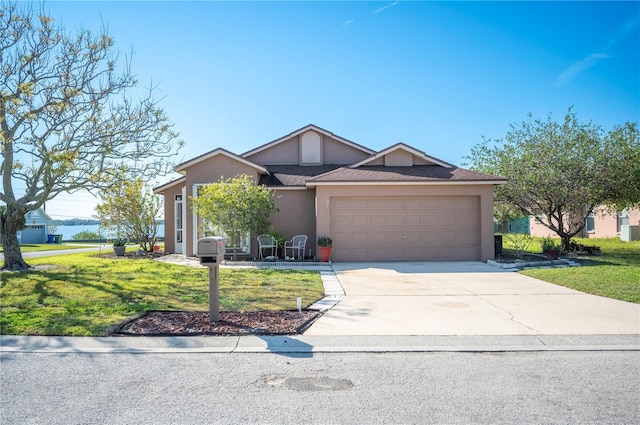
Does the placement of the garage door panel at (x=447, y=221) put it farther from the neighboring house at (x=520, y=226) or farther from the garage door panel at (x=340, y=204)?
the neighboring house at (x=520, y=226)

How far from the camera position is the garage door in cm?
1570

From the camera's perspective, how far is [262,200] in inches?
583

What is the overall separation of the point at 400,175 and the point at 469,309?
8.96 metres

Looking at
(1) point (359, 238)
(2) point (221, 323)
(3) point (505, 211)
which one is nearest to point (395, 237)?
(1) point (359, 238)

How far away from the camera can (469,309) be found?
7.61 m

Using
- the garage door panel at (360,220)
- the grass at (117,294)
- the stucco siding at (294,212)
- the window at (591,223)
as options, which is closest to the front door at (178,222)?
the stucco siding at (294,212)

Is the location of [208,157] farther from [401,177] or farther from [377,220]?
[401,177]

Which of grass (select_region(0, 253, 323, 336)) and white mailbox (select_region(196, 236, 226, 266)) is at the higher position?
white mailbox (select_region(196, 236, 226, 266))

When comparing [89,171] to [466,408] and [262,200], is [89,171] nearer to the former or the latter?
[262,200]

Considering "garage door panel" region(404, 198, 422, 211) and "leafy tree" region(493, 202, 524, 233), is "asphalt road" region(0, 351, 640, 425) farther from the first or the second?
"leafy tree" region(493, 202, 524, 233)

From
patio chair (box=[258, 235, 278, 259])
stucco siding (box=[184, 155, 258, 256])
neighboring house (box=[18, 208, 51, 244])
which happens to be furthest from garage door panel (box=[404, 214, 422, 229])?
neighboring house (box=[18, 208, 51, 244])

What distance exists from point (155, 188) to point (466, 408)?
1830 cm

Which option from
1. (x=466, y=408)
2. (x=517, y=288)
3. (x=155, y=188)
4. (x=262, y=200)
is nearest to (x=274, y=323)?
(x=466, y=408)

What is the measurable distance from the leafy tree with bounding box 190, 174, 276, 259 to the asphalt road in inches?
377
